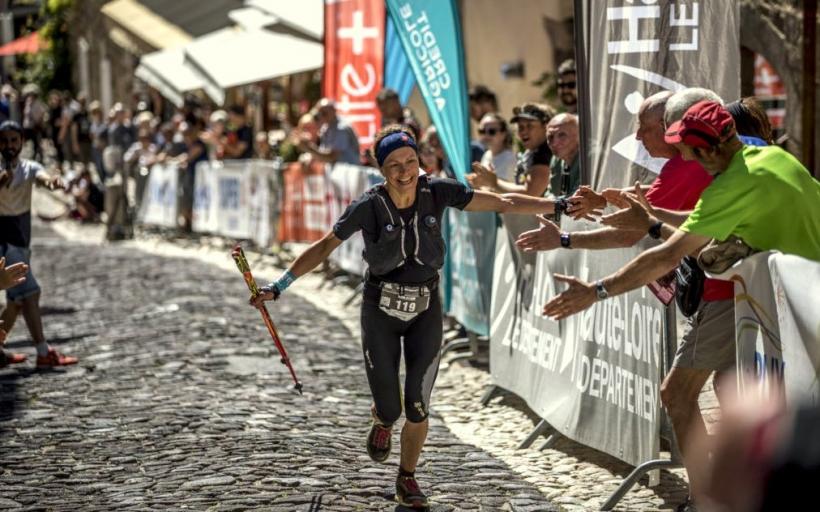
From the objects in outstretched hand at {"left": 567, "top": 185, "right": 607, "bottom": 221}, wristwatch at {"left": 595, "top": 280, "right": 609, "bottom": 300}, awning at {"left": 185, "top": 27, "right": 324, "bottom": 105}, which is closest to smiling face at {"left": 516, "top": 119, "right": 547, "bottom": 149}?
outstretched hand at {"left": 567, "top": 185, "right": 607, "bottom": 221}

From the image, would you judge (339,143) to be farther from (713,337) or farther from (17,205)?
(713,337)

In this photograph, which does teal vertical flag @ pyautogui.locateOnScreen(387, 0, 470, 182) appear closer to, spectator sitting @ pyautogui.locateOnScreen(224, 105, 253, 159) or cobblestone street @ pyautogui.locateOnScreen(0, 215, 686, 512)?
cobblestone street @ pyautogui.locateOnScreen(0, 215, 686, 512)

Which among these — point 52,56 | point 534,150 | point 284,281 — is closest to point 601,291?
point 284,281

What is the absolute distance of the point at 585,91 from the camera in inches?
330

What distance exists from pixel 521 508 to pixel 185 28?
29831 mm

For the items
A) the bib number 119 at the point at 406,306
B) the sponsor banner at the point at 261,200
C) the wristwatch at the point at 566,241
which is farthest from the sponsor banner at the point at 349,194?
the wristwatch at the point at 566,241

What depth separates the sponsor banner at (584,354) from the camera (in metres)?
7.16

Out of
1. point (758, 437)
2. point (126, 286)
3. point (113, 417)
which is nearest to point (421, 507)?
point (113, 417)

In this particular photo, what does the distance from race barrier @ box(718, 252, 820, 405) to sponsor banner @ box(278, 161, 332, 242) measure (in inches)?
454

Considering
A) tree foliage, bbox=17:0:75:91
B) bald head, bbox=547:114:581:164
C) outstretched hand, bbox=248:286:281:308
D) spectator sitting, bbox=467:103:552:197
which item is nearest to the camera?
outstretched hand, bbox=248:286:281:308

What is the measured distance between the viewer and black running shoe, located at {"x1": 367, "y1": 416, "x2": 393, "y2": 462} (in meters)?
7.03

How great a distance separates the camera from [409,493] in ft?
21.8

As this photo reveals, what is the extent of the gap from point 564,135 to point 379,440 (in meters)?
3.02

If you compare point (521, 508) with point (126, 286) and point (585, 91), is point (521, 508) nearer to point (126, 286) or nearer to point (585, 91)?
point (585, 91)
